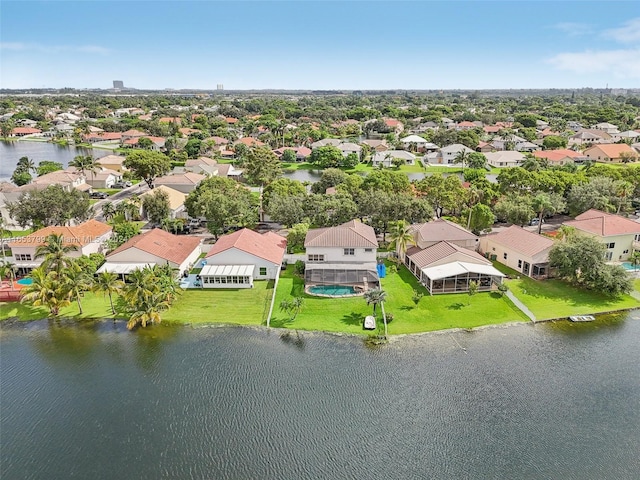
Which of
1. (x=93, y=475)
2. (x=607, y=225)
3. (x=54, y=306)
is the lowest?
(x=93, y=475)

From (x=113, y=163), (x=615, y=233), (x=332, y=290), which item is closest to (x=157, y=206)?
(x=332, y=290)

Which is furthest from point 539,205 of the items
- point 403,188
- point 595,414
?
point 595,414

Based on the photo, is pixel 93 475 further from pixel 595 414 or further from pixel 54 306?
pixel 595 414

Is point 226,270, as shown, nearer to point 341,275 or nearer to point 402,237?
point 341,275

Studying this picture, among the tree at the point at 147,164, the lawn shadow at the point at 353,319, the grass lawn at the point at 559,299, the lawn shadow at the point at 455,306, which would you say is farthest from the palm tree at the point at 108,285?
the tree at the point at 147,164

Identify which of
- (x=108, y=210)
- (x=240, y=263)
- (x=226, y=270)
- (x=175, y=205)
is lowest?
(x=226, y=270)

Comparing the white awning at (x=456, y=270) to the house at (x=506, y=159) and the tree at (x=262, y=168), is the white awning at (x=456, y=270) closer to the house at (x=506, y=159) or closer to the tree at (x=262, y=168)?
the tree at (x=262, y=168)
